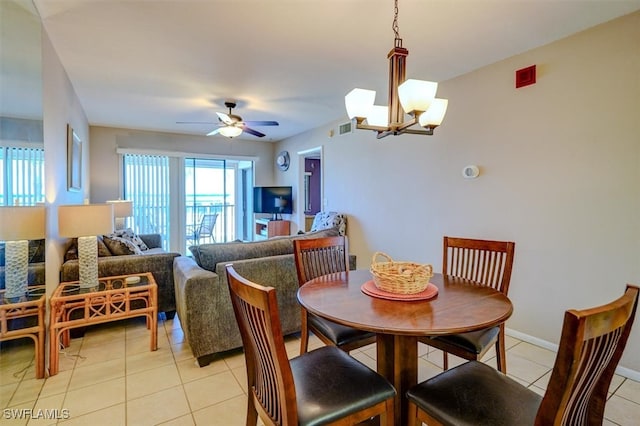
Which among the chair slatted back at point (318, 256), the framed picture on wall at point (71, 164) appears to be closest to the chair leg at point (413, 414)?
the chair slatted back at point (318, 256)

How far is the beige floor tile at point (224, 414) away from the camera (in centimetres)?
174

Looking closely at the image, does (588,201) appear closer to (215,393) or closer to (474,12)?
(474,12)

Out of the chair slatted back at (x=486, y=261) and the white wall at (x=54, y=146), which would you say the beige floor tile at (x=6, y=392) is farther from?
the chair slatted back at (x=486, y=261)

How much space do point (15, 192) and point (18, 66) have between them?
680 millimetres

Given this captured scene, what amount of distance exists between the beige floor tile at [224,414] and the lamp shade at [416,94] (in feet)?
6.20

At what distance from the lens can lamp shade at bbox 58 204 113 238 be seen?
236 centimetres

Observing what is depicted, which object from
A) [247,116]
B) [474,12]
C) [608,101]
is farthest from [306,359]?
[247,116]

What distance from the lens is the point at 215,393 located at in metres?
2.00

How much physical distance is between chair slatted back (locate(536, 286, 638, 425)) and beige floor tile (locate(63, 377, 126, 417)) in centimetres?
220

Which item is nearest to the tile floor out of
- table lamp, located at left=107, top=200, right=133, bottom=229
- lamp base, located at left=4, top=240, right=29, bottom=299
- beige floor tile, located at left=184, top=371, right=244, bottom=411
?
beige floor tile, located at left=184, top=371, right=244, bottom=411

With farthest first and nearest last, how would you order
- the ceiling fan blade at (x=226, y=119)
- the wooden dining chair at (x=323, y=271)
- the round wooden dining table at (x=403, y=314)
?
the ceiling fan blade at (x=226, y=119)
the wooden dining chair at (x=323, y=271)
the round wooden dining table at (x=403, y=314)

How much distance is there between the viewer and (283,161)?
654 cm

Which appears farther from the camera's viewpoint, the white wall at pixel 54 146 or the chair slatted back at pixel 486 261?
the white wall at pixel 54 146

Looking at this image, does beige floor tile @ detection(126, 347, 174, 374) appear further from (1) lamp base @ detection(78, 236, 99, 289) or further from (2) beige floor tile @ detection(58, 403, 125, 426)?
(1) lamp base @ detection(78, 236, 99, 289)
